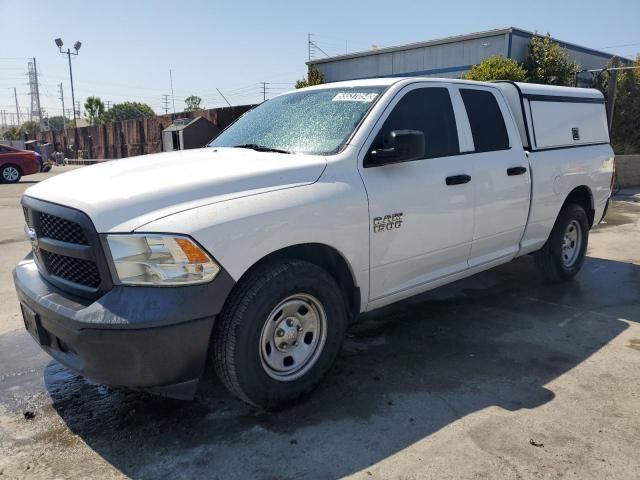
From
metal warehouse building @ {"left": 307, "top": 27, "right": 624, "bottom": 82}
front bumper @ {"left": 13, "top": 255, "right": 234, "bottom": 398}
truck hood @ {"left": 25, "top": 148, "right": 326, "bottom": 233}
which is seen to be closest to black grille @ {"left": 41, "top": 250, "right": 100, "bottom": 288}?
front bumper @ {"left": 13, "top": 255, "right": 234, "bottom": 398}

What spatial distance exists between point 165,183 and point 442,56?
22.1 metres

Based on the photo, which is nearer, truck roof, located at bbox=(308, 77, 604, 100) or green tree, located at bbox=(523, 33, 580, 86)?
truck roof, located at bbox=(308, 77, 604, 100)

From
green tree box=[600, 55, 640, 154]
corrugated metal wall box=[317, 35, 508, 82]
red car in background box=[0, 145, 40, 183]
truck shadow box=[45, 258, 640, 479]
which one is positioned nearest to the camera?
truck shadow box=[45, 258, 640, 479]

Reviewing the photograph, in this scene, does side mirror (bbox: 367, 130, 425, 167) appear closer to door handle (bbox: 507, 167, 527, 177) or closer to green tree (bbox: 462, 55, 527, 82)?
door handle (bbox: 507, 167, 527, 177)

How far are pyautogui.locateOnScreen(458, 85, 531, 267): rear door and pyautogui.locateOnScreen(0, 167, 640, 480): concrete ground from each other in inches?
28.7

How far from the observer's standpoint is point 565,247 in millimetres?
5730

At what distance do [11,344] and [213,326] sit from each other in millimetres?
2544

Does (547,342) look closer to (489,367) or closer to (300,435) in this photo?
(489,367)

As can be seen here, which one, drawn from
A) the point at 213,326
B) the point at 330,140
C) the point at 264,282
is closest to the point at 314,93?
the point at 330,140

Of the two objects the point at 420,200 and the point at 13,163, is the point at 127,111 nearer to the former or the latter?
the point at 13,163

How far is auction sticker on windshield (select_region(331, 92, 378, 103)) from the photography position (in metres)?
3.68

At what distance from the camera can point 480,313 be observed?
4.84 meters

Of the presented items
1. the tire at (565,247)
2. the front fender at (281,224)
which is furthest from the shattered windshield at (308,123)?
the tire at (565,247)

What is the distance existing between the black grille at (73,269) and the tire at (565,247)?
14.6 ft
